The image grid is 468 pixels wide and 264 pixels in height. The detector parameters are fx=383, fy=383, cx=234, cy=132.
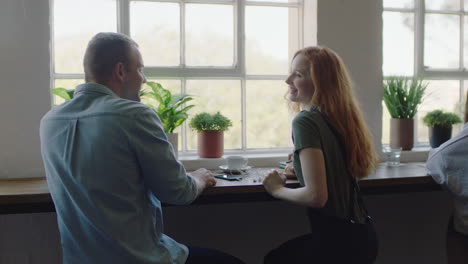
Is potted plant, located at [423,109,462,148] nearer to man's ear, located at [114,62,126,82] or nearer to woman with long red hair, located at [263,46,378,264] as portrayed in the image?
woman with long red hair, located at [263,46,378,264]

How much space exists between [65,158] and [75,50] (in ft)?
4.95

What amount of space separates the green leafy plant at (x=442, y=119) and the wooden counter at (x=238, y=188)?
0.66 metres

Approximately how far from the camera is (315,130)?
1671mm

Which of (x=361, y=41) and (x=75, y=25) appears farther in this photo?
(x=361, y=41)

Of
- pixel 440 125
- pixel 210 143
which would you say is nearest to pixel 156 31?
pixel 210 143

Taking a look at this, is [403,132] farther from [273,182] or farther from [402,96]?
[273,182]

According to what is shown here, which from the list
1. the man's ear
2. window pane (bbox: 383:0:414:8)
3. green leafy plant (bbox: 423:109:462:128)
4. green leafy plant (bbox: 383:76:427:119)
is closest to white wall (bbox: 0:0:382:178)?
the man's ear

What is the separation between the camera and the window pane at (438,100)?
10.8ft

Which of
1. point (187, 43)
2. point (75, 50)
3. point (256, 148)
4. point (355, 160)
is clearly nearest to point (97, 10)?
point (75, 50)

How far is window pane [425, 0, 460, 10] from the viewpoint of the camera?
129 inches

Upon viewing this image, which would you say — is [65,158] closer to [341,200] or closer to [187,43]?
[341,200]

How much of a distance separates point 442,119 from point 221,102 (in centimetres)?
175

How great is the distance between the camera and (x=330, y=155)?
1691mm

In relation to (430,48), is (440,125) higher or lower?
lower
